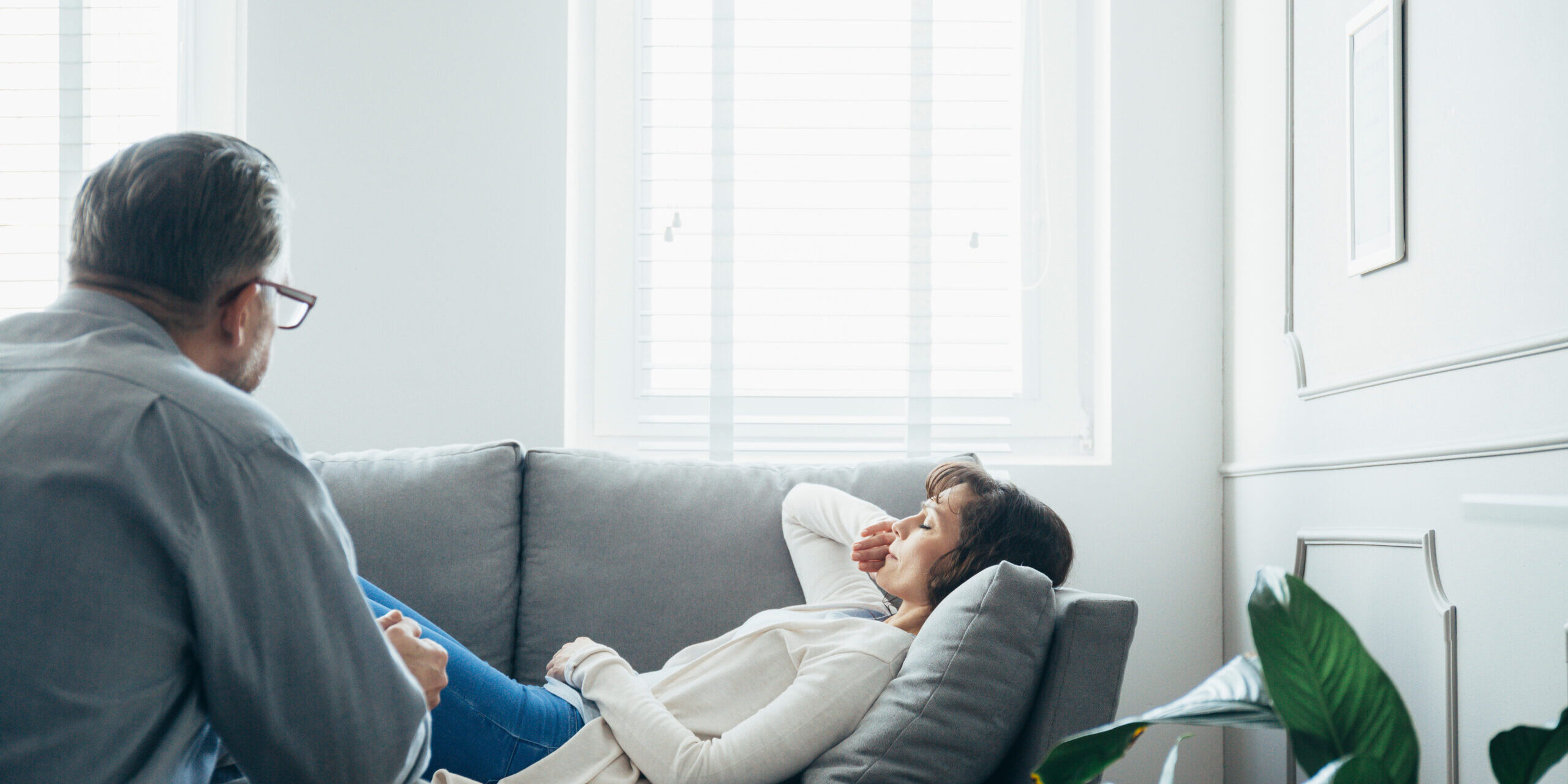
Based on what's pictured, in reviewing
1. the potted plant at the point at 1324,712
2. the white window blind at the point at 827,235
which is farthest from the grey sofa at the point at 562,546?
the potted plant at the point at 1324,712

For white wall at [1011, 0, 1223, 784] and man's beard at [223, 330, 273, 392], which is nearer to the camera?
man's beard at [223, 330, 273, 392]

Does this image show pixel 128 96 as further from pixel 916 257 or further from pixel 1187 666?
pixel 1187 666

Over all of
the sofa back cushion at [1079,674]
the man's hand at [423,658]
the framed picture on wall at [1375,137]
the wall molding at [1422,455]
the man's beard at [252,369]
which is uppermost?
the framed picture on wall at [1375,137]

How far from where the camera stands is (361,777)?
842 mm

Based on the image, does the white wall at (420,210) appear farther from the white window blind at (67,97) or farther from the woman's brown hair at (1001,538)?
the woman's brown hair at (1001,538)

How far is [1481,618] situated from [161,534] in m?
1.57

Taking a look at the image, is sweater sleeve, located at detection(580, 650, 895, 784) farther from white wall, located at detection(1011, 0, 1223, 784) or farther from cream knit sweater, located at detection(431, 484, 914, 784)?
white wall, located at detection(1011, 0, 1223, 784)

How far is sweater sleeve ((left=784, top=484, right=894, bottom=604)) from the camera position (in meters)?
1.78

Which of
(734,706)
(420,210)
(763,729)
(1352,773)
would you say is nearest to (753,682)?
(734,706)

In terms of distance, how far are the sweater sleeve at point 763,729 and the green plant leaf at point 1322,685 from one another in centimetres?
72

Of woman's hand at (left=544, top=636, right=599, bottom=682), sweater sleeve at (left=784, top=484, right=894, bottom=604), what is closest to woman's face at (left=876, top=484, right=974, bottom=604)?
sweater sleeve at (left=784, top=484, right=894, bottom=604)

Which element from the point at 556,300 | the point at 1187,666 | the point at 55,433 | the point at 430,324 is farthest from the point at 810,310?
the point at 55,433

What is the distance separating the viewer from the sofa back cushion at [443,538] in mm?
1854

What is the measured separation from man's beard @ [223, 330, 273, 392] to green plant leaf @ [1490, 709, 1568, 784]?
3.31 ft
